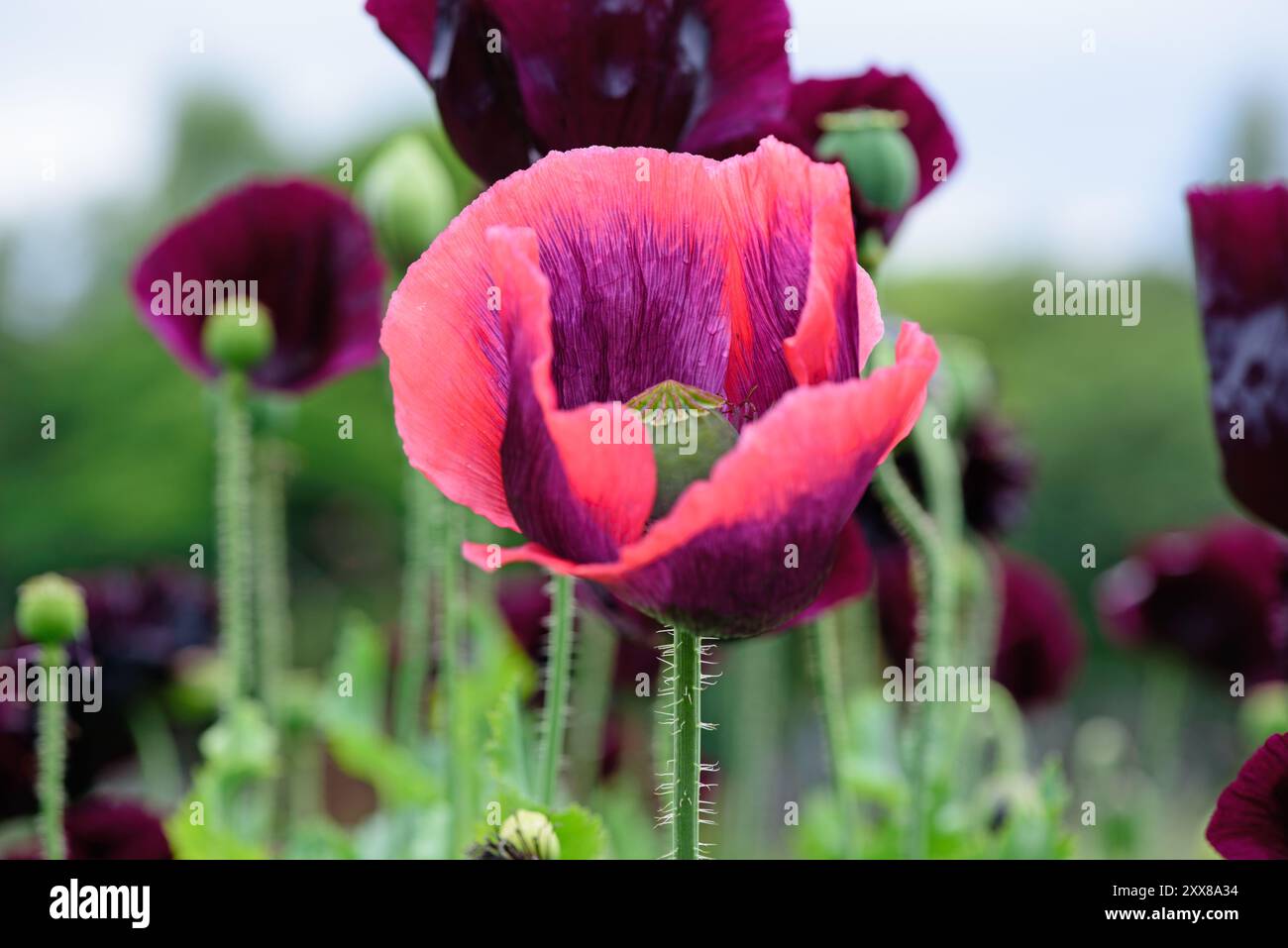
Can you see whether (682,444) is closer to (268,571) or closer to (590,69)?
(590,69)

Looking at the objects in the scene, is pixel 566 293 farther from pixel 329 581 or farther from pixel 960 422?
pixel 329 581

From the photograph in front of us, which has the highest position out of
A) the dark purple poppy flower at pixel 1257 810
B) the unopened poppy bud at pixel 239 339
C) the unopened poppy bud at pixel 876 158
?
the unopened poppy bud at pixel 876 158

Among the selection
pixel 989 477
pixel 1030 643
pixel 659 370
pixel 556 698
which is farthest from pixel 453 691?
pixel 1030 643

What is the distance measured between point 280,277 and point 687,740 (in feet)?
1.66

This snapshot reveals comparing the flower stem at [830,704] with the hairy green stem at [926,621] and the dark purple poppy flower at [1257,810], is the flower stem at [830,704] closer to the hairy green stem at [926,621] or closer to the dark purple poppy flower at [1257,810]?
the hairy green stem at [926,621]

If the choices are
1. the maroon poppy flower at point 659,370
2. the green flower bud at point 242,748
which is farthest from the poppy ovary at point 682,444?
the green flower bud at point 242,748

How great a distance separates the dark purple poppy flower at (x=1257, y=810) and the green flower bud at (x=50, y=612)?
1.19 ft

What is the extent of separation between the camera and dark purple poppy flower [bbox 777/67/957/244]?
56 centimetres

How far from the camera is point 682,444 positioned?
31 cm

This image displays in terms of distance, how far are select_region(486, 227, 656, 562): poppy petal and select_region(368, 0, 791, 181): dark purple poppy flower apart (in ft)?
0.51

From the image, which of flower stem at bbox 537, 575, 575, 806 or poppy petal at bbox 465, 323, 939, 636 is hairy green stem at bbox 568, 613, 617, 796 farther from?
poppy petal at bbox 465, 323, 939, 636

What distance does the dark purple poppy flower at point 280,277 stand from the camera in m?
0.71

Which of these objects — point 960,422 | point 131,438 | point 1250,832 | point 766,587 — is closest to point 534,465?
point 766,587

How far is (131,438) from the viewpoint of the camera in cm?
436
